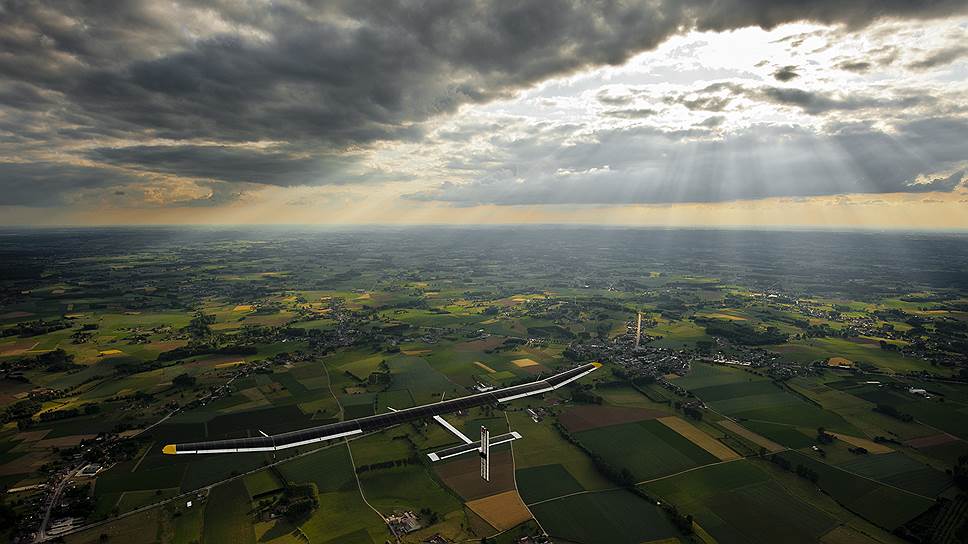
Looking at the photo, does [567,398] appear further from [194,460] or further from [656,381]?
[194,460]

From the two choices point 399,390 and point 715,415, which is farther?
point 399,390

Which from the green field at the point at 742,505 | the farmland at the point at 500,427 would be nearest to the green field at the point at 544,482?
the farmland at the point at 500,427

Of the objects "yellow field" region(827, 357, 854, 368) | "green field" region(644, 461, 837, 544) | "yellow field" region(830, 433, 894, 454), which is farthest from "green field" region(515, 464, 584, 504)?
"yellow field" region(827, 357, 854, 368)

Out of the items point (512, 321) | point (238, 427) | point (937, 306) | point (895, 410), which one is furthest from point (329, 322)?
point (937, 306)

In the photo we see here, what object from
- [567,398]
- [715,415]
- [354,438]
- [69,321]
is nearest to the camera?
[354,438]

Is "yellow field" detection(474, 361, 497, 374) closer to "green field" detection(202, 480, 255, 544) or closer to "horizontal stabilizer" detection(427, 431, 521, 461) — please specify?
"horizontal stabilizer" detection(427, 431, 521, 461)

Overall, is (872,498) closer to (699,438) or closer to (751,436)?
(751,436)

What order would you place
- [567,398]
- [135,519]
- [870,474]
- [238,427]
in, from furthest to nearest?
1. [567,398]
2. [238,427]
3. [870,474]
4. [135,519]
